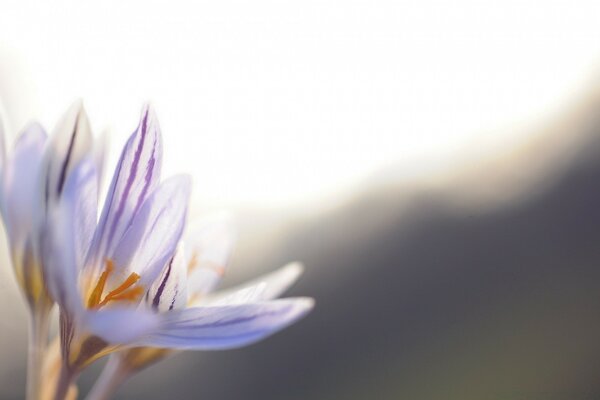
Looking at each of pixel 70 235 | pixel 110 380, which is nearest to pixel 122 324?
pixel 70 235

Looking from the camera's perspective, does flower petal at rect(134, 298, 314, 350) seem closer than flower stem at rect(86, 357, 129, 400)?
Yes

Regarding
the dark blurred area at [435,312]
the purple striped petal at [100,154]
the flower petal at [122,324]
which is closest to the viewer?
the flower petal at [122,324]

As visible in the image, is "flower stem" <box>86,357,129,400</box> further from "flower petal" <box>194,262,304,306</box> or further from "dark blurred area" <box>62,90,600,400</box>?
"dark blurred area" <box>62,90,600,400</box>

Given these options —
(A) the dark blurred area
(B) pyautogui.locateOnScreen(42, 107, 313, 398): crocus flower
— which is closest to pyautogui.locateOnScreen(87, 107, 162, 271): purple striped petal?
(B) pyautogui.locateOnScreen(42, 107, 313, 398): crocus flower

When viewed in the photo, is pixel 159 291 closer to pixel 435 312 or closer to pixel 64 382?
pixel 64 382

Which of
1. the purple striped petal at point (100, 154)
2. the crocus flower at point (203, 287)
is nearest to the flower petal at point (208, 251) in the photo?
the crocus flower at point (203, 287)

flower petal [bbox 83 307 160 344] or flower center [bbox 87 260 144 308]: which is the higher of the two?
flower center [bbox 87 260 144 308]

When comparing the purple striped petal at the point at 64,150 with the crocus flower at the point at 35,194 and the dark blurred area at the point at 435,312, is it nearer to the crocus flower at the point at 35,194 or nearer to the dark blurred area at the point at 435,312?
the crocus flower at the point at 35,194
